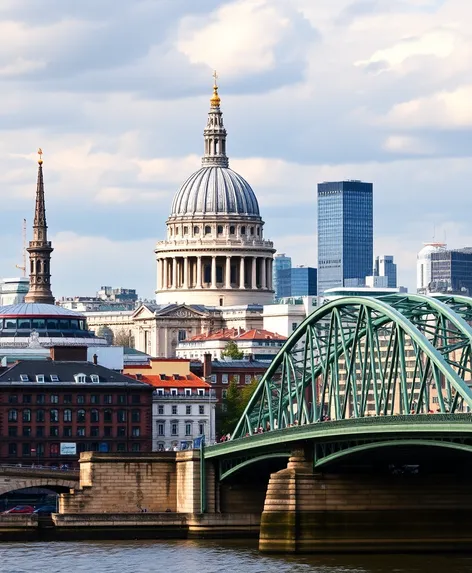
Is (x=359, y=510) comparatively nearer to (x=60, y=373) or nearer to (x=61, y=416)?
(x=61, y=416)

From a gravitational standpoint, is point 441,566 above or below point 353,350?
below

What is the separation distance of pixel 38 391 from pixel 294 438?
57.6 metres

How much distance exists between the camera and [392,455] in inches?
4488

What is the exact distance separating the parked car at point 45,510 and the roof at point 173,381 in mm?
28642

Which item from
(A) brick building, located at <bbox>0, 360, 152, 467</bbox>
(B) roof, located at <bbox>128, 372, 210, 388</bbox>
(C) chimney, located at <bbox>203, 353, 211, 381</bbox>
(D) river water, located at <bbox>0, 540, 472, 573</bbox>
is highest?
(C) chimney, located at <bbox>203, 353, 211, 381</bbox>

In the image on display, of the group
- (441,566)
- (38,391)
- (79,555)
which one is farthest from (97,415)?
(441,566)

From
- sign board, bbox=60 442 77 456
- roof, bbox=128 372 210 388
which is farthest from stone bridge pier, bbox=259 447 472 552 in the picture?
roof, bbox=128 372 210 388

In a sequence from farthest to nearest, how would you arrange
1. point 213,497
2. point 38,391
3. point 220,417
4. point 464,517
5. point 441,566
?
point 220,417 < point 38,391 < point 213,497 < point 464,517 < point 441,566

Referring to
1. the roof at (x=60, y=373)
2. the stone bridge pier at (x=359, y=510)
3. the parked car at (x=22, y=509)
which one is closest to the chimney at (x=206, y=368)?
the roof at (x=60, y=373)

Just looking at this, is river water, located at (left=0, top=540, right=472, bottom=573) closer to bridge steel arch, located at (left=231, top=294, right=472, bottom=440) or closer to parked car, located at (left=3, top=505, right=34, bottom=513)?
bridge steel arch, located at (left=231, top=294, right=472, bottom=440)

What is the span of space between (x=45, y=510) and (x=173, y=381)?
37692mm

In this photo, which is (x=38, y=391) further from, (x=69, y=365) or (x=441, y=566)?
(x=441, y=566)

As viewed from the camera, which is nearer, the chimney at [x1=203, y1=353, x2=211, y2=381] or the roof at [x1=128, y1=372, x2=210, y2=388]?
the roof at [x1=128, y1=372, x2=210, y2=388]

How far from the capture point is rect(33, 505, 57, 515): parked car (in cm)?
14349
